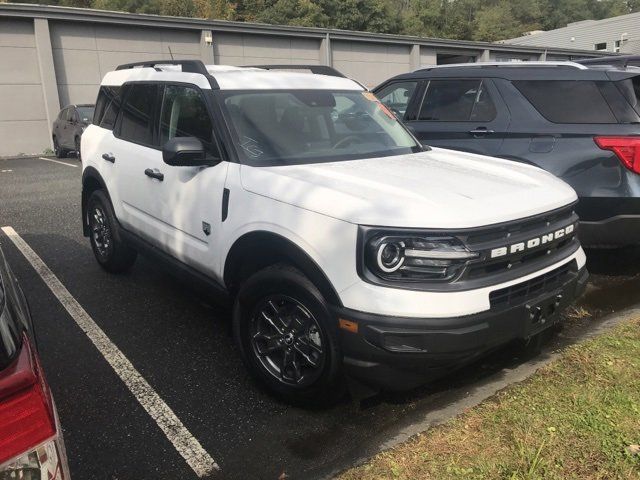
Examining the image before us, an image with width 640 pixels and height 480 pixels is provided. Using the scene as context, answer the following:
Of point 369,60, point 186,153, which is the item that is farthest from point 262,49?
point 186,153

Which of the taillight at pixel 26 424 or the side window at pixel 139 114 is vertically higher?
the side window at pixel 139 114

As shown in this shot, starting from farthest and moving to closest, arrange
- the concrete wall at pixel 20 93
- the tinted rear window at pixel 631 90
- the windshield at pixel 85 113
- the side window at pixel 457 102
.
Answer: the concrete wall at pixel 20 93
the windshield at pixel 85 113
the side window at pixel 457 102
the tinted rear window at pixel 631 90

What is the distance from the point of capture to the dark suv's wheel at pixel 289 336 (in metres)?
2.81

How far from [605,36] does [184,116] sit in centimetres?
5483

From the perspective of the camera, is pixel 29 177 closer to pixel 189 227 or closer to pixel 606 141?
pixel 189 227

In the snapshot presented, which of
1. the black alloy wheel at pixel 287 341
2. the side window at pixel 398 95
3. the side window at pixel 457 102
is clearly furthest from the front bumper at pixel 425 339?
the side window at pixel 398 95

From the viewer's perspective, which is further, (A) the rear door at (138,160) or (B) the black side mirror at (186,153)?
(A) the rear door at (138,160)

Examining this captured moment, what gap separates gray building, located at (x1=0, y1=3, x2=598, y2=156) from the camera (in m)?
17.7

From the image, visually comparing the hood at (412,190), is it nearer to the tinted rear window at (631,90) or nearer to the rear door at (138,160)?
the rear door at (138,160)

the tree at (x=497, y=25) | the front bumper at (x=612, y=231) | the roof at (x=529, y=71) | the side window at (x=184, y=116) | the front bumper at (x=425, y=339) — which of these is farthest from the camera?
the tree at (x=497, y=25)

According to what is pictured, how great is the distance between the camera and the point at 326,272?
272 centimetres

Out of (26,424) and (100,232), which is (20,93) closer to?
(100,232)

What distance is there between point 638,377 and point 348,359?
5.72ft

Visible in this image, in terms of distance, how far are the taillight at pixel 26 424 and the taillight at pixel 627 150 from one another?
173 inches
